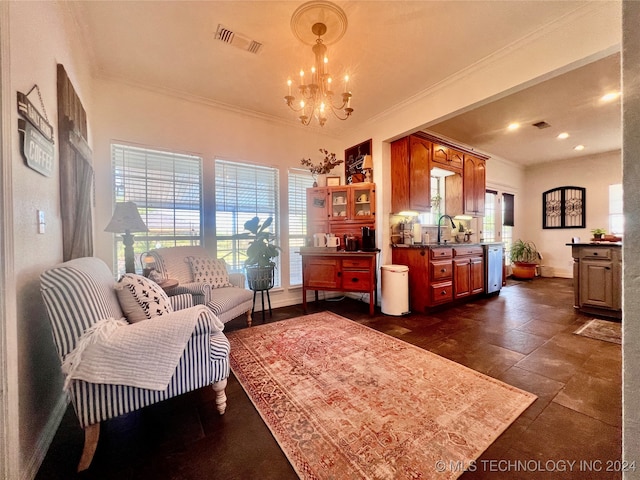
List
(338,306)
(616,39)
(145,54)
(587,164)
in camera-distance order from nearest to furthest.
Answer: (616,39) < (145,54) < (338,306) < (587,164)

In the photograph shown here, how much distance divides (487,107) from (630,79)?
361 centimetres

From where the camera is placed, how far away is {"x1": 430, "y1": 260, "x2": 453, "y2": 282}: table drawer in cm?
347

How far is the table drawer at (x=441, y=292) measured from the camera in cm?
345

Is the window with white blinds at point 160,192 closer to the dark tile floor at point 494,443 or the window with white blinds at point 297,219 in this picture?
the window with white blinds at point 297,219

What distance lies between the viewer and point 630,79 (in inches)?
22.8

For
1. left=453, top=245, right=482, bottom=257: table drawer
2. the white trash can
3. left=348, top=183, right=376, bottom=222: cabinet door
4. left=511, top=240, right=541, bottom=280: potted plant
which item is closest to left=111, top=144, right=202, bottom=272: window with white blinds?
left=348, top=183, right=376, bottom=222: cabinet door

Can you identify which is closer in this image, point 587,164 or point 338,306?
point 338,306

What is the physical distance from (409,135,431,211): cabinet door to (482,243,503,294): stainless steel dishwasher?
149 cm

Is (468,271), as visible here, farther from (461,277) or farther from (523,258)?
(523,258)

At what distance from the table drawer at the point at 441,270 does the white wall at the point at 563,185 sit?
4474mm

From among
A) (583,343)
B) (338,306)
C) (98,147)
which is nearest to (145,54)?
(98,147)

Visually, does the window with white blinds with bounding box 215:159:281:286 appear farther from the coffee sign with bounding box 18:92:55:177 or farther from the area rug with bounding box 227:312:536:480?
the coffee sign with bounding box 18:92:55:177

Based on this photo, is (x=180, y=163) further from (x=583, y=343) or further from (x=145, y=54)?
(x=583, y=343)

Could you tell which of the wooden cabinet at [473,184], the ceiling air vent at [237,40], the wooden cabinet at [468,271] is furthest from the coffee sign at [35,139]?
the wooden cabinet at [473,184]
